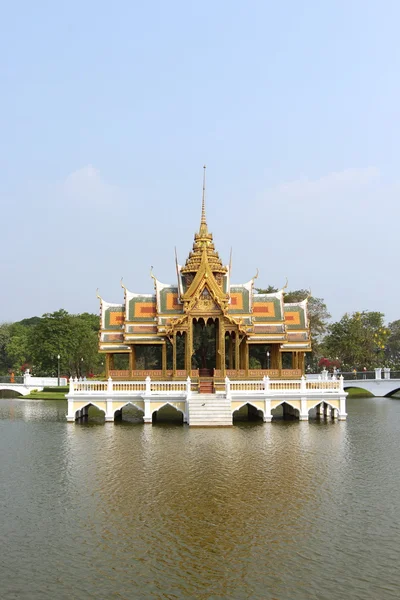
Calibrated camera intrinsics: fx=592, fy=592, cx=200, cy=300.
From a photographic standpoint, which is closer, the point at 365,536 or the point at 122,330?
the point at 365,536

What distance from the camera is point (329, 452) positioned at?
Result: 19281 mm

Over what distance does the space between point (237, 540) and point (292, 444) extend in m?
10.4

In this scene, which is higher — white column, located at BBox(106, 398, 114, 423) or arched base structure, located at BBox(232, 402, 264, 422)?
white column, located at BBox(106, 398, 114, 423)

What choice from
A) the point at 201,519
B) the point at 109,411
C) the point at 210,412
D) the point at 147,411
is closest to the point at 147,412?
the point at 147,411

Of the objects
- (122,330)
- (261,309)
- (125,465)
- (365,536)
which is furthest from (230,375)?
(365,536)

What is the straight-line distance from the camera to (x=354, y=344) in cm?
6053

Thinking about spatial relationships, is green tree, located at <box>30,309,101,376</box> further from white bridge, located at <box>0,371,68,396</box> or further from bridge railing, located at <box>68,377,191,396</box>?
bridge railing, located at <box>68,377,191,396</box>

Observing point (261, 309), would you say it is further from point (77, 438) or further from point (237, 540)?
point (237, 540)

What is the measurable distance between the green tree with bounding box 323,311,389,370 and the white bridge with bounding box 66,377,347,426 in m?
33.1

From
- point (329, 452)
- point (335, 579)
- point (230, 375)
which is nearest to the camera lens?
point (335, 579)

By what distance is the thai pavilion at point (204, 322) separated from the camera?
3136 centimetres

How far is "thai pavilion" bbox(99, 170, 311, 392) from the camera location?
31.4 m

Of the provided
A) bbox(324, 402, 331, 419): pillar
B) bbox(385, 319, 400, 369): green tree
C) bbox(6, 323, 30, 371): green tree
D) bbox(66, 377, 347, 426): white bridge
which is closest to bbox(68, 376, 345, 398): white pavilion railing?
bbox(66, 377, 347, 426): white bridge

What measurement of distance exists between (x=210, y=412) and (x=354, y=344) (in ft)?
Answer: 123
